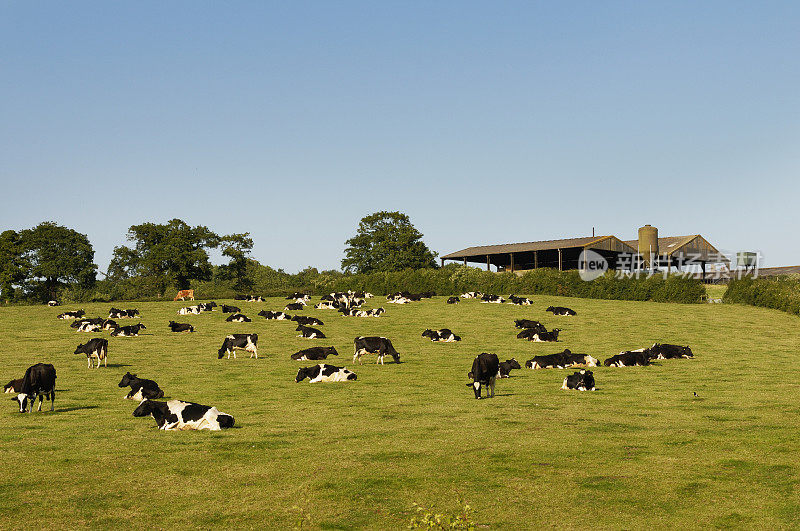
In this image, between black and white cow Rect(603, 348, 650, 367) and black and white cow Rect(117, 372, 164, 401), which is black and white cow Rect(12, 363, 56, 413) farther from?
black and white cow Rect(603, 348, 650, 367)

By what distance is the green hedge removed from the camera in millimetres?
49772

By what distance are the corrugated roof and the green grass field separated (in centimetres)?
5015

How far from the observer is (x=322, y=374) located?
22250 millimetres

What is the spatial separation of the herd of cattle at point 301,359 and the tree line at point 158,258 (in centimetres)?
4110

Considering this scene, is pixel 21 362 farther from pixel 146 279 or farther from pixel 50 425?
pixel 146 279

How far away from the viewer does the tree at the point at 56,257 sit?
90.6 metres

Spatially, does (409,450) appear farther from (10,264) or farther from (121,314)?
(10,264)

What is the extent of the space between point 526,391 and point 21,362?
20.9 m

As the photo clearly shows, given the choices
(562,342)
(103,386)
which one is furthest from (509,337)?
(103,386)

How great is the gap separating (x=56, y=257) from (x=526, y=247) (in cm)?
6488

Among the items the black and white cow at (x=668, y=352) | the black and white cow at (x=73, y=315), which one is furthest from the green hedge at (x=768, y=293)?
the black and white cow at (x=73, y=315)

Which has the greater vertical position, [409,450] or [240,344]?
[240,344]

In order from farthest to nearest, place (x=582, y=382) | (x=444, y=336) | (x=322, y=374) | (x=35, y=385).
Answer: (x=444, y=336) < (x=322, y=374) < (x=582, y=382) < (x=35, y=385)

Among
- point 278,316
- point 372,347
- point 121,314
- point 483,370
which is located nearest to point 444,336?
point 372,347
